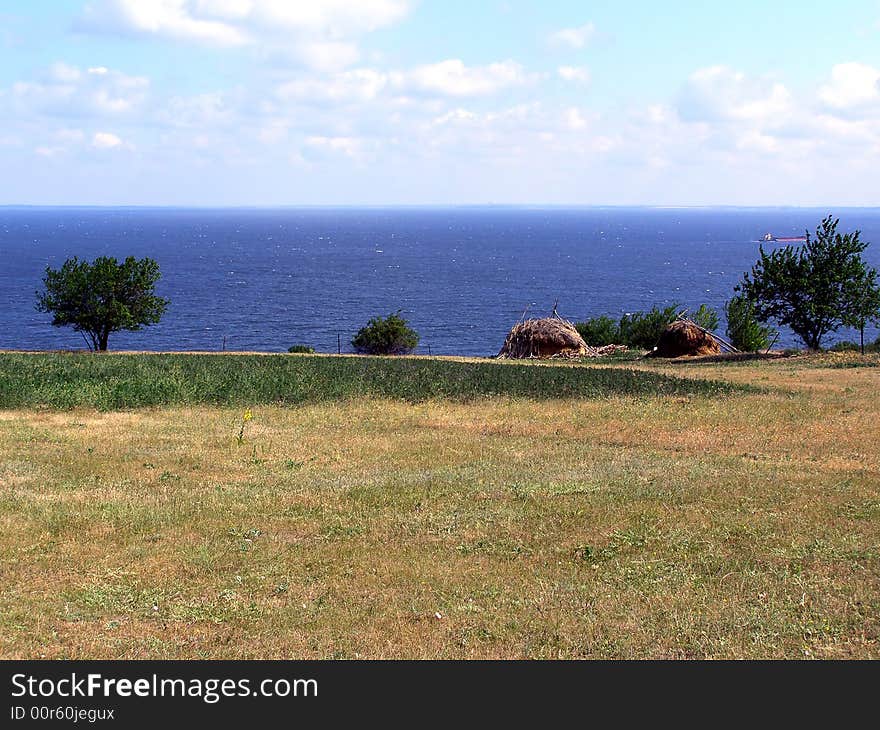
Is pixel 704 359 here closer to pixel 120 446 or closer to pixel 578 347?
pixel 578 347

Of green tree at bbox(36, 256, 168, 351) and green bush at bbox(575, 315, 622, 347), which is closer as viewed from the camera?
green tree at bbox(36, 256, 168, 351)

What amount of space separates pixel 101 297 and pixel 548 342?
30.6m

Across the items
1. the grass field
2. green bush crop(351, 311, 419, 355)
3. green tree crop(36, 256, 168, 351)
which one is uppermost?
green tree crop(36, 256, 168, 351)

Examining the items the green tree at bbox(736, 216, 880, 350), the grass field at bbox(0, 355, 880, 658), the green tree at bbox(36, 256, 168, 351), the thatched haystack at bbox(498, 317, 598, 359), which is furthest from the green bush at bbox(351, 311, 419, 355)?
the grass field at bbox(0, 355, 880, 658)

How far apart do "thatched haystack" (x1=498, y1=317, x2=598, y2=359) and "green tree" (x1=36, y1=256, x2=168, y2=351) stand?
2552cm

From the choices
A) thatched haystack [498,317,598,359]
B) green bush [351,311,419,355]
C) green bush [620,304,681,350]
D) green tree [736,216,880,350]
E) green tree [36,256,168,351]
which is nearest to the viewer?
green tree [736,216,880,350]

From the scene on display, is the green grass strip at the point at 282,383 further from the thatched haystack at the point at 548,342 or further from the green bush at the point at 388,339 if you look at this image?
the green bush at the point at 388,339

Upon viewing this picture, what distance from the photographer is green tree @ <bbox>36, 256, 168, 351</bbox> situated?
5778 centimetres

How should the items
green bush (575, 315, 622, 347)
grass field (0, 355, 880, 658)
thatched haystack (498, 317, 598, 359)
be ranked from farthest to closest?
green bush (575, 315, 622, 347) → thatched haystack (498, 317, 598, 359) → grass field (0, 355, 880, 658)

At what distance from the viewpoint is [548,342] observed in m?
61.5

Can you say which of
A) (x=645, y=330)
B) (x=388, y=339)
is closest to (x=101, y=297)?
(x=388, y=339)

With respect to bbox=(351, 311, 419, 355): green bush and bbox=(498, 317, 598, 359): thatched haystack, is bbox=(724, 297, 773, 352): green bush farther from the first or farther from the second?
bbox=(351, 311, 419, 355): green bush

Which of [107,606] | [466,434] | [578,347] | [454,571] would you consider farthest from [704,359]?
[107,606]

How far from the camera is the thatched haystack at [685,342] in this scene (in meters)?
57.4
